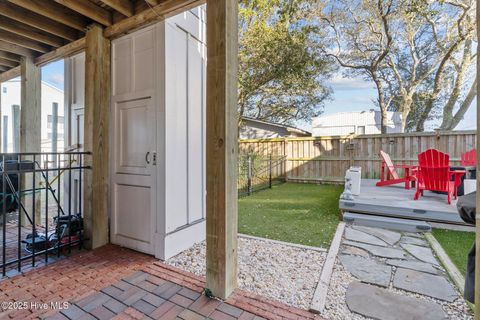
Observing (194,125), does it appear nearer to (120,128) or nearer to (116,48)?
(120,128)

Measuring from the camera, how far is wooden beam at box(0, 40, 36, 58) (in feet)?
10.7

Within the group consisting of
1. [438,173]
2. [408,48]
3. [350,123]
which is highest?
[408,48]

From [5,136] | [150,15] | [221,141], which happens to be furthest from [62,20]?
[5,136]

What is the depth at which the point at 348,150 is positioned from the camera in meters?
7.97

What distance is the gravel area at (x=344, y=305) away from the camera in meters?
1.73

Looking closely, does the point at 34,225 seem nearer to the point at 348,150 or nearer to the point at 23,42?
the point at 23,42

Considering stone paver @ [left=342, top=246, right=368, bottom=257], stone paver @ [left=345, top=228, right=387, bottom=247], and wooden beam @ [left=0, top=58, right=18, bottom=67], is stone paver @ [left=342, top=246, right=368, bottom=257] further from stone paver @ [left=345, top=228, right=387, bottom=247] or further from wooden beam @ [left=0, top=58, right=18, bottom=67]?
wooden beam @ [left=0, top=58, right=18, bottom=67]

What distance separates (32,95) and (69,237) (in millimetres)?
2454

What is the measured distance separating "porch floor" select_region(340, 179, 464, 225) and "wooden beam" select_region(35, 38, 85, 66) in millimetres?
4706

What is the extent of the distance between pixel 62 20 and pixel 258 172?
6.53m

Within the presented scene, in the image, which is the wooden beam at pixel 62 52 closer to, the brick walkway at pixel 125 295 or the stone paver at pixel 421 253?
the brick walkway at pixel 125 295

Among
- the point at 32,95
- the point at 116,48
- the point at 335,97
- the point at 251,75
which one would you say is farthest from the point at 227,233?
the point at 335,97

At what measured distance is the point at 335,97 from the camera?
14.0m

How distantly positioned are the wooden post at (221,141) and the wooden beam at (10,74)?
163 inches
